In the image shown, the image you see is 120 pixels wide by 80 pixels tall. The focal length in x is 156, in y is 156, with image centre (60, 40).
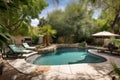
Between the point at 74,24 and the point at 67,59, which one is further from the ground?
the point at 74,24

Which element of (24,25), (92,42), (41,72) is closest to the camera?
(41,72)

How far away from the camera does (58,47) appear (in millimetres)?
25578

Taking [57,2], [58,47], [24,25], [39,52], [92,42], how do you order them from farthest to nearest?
[92,42], [58,47], [24,25], [39,52], [57,2]

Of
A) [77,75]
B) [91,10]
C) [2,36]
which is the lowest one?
[77,75]

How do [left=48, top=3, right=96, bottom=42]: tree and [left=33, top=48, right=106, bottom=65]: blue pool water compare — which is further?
[left=48, top=3, right=96, bottom=42]: tree

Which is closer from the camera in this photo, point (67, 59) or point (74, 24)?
point (67, 59)

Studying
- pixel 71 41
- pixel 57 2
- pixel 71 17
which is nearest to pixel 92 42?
pixel 71 41

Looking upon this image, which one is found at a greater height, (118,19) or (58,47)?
(118,19)

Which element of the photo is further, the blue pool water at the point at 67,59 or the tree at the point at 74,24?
the tree at the point at 74,24

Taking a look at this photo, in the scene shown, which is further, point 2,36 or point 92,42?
point 92,42

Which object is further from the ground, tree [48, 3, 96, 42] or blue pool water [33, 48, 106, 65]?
tree [48, 3, 96, 42]

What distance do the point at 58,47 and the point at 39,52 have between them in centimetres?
816

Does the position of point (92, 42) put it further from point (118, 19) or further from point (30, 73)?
point (30, 73)

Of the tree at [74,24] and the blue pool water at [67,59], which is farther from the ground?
the tree at [74,24]
